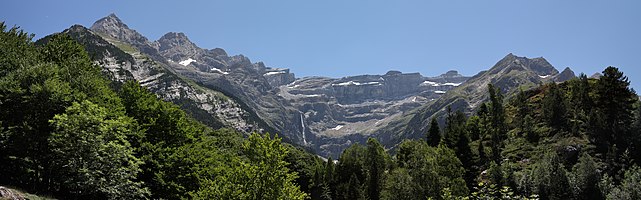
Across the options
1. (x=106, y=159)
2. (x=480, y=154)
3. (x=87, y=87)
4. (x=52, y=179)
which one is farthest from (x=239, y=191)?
(x=480, y=154)

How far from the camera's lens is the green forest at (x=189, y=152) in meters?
30.5

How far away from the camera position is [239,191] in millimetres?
28641

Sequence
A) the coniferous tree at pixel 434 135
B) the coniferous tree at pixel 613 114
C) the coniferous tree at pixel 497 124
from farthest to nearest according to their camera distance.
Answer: the coniferous tree at pixel 434 135
the coniferous tree at pixel 497 124
the coniferous tree at pixel 613 114

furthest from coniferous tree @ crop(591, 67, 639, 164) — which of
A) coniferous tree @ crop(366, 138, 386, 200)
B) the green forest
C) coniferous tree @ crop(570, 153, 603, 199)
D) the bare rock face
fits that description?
the bare rock face

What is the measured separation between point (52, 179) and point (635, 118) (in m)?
95.0

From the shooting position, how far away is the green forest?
3047 cm

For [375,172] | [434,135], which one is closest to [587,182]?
[375,172]

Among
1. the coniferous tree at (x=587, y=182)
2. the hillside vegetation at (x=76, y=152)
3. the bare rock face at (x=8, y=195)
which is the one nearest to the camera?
the bare rock face at (x=8, y=195)

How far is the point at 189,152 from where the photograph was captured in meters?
44.7

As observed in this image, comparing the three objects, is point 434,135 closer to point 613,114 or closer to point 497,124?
point 497,124

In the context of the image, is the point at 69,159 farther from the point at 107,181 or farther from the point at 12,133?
the point at 12,133

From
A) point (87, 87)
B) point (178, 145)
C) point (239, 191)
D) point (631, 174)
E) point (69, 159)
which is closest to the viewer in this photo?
point (239, 191)

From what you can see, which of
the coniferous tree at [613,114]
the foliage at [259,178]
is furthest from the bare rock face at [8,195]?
the coniferous tree at [613,114]

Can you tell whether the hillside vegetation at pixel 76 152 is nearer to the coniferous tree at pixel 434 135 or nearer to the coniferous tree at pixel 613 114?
the coniferous tree at pixel 613 114
